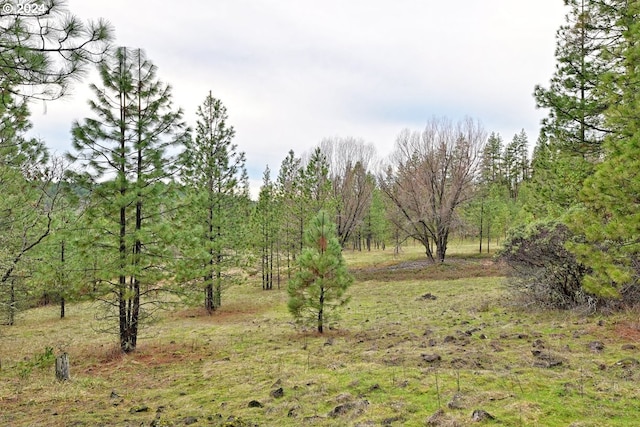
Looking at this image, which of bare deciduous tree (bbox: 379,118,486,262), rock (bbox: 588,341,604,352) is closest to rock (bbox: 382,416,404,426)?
rock (bbox: 588,341,604,352)

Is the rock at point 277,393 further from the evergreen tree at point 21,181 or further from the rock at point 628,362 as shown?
the evergreen tree at point 21,181

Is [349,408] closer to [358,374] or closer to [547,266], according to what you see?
[358,374]

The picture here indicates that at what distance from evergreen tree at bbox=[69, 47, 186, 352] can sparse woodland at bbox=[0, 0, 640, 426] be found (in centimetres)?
5

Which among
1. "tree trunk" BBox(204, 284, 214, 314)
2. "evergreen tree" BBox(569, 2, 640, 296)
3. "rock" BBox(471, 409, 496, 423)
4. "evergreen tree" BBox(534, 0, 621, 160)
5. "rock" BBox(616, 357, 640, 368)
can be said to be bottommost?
"tree trunk" BBox(204, 284, 214, 314)

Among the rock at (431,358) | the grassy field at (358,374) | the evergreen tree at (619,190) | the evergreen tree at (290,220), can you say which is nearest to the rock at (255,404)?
the grassy field at (358,374)

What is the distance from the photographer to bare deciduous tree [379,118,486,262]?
86.6 ft

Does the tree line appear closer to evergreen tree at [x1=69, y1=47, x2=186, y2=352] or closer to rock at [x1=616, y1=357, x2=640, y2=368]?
evergreen tree at [x1=69, y1=47, x2=186, y2=352]

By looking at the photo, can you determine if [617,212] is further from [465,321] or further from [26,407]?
[26,407]

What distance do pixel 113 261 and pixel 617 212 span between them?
10755mm

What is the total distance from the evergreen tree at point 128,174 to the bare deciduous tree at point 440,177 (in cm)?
2006

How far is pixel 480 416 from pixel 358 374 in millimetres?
2397

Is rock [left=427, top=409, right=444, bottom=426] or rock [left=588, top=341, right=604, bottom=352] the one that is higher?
rock [left=427, top=409, right=444, bottom=426]

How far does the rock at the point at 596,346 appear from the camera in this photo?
6.45 m

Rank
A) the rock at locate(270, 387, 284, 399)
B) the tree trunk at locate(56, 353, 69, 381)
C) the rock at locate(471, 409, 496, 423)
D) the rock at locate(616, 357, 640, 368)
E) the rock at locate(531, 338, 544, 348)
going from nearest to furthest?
1. the rock at locate(471, 409, 496, 423)
2. the rock at locate(270, 387, 284, 399)
3. the rock at locate(616, 357, 640, 368)
4. the rock at locate(531, 338, 544, 348)
5. the tree trunk at locate(56, 353, 69, 381)
